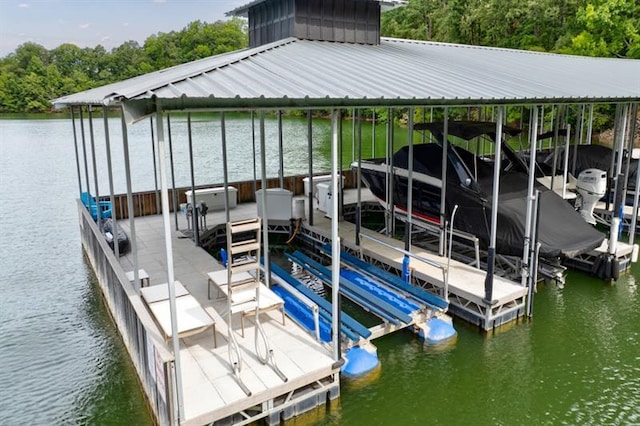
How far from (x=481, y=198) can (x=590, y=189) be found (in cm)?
335

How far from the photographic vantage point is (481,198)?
8055 millimetres

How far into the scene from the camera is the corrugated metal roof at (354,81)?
14.0 feet

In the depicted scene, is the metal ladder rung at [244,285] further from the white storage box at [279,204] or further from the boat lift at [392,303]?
the white storage box at [279,204]

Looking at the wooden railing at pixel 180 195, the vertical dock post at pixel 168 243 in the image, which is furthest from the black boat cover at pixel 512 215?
the vertical dock post at pixel 168 243

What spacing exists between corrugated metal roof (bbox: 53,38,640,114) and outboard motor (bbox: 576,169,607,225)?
5.41 feet

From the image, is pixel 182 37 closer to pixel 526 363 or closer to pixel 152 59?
pixel 152 59

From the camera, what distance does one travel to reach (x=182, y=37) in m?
80.2

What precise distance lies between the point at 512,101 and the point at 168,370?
5.55 metres

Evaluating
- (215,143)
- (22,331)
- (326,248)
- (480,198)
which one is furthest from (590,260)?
(215,143)

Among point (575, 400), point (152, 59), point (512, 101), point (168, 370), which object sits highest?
point (152, 59)

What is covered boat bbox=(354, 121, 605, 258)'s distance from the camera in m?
7.59

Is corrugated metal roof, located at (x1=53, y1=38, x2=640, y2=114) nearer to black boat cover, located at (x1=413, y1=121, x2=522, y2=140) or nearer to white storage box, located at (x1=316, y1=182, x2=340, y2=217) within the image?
black boat cover, located at (x1=413, y1=121, x2=522, y2=140)

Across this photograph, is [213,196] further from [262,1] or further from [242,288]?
[242,288]

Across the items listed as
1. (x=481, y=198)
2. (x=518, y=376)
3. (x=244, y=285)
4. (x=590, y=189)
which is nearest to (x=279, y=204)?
(x=481, y=198)
